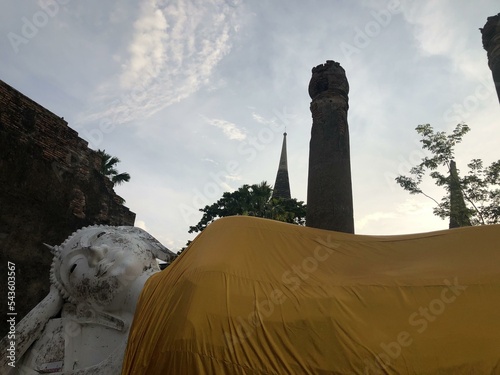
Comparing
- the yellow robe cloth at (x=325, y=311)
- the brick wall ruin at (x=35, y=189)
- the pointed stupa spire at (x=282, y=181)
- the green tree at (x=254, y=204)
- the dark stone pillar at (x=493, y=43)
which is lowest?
the yellow robe cloth at (x=325, y=311)

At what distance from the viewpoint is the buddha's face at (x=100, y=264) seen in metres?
2.60

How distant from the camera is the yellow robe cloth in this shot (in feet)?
5.62

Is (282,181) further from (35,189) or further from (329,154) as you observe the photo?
(35,189)

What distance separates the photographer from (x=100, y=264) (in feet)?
8.70

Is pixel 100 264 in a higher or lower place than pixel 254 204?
lower

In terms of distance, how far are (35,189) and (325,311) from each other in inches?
237

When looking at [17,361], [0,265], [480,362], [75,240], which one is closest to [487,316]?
[480,362]

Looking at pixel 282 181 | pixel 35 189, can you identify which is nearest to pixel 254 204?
pixel 282 181

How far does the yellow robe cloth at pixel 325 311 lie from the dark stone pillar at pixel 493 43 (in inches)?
203

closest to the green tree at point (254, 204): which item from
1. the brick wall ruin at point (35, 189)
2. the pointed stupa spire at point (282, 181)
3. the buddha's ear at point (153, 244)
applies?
the pointed stupa spire at point (282, 181)

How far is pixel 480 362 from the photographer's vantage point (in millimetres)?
1582

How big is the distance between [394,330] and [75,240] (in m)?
2.31

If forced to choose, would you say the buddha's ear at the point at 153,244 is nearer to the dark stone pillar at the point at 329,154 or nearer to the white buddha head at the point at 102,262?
the white buddha head at the point at 102,262

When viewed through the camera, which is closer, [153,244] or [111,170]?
[153,244]
